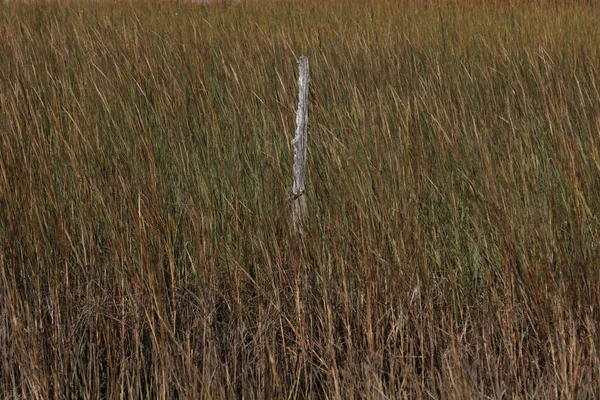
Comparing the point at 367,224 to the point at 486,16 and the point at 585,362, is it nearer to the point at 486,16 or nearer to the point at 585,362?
the point at 585,362

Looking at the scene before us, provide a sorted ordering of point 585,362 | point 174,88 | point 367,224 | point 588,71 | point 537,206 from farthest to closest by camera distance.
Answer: point 588,71 → point 174,88 → point 537,206 → point 367,224 → point 585,362

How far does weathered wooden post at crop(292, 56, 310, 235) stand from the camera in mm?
2811

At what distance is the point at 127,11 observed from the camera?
280 inches

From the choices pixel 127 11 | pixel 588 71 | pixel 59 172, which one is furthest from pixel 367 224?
pixel 127 11

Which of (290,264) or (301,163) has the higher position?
(301,163)

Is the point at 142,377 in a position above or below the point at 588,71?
below

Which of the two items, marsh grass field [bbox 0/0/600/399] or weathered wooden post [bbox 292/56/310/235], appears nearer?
marsh grass field [bbox 0/0/600/399]

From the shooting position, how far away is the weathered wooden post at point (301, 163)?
9.22 feet

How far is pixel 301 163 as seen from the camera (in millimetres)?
2934

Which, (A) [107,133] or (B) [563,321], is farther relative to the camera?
(A) [107,133]

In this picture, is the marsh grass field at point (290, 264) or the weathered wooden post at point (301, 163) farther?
the weathered wooden post at point (301, 163)

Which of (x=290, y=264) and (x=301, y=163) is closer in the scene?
(x=290, y=264)

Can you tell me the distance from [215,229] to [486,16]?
4.40 metres

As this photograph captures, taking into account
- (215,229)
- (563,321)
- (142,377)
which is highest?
(215,229)
